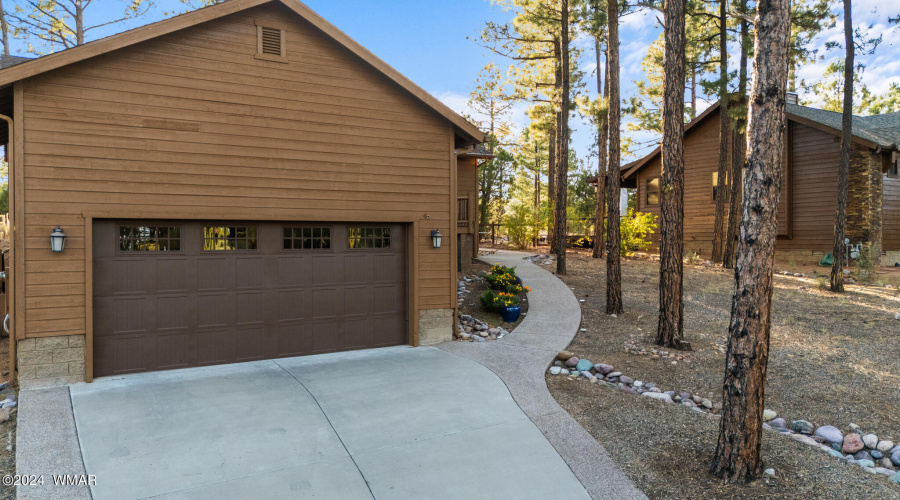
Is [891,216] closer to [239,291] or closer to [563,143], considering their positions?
[563,143]

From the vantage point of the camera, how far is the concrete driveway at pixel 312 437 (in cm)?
408

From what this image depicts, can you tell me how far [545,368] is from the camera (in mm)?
7109

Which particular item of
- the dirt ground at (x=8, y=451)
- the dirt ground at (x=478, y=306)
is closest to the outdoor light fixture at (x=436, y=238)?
the dirt ground at (x=478, y=306)

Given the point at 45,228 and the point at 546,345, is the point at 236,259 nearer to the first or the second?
the point at 45,228

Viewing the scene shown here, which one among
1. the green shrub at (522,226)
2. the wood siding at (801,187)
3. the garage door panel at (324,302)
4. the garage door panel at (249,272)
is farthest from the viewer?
the green shrub at (522,226)

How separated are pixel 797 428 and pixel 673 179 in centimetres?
412

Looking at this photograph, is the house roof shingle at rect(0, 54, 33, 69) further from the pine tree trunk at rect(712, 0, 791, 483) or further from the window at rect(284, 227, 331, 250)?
the pine tree trunk at rect(712, 0, 791, 483)

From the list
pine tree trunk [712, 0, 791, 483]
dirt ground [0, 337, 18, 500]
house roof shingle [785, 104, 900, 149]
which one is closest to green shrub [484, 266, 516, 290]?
pine tree trunk [712, 0, 791, 483]

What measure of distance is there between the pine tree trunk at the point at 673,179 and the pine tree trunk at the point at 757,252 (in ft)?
13.7

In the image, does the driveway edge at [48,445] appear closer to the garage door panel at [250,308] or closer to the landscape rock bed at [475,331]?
the garage door panel at [250,308]

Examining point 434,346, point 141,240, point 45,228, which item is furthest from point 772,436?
point 45,228

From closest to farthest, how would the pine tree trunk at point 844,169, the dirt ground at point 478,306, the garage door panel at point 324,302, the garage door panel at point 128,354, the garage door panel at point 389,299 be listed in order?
1. the garage door panel at point 128,354
2. the garage door panel at point 324,302
3. the garage door panel at point 389,299
4. the dirt ground at point 478,306
5. the pine tree trunk at point 844,169

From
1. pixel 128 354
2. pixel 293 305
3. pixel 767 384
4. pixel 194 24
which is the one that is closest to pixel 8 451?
pixel 128 354

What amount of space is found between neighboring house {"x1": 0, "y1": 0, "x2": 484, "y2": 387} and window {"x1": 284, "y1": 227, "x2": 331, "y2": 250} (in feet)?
0.07
